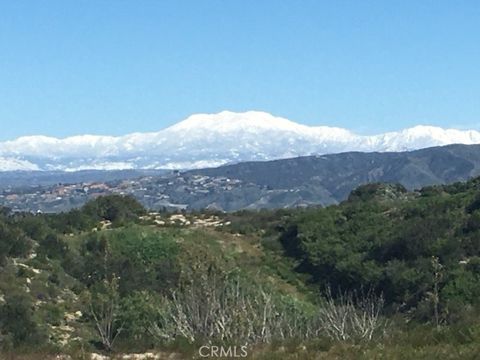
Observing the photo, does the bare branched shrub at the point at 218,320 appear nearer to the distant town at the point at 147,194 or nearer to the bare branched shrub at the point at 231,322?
the bare branched shrub at the point at 231,322

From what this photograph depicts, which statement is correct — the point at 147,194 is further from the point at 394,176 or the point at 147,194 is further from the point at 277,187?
the point at 394,176

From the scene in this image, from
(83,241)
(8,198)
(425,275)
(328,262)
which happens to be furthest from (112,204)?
(8,198)

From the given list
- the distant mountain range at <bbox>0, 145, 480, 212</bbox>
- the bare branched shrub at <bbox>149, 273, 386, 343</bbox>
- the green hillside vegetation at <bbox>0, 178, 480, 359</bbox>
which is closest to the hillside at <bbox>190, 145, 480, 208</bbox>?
the distant mountain range at <bbox>0, 145, 480, 212</bbox>

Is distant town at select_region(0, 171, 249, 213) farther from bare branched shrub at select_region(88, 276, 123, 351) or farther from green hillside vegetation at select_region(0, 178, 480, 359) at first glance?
bare branched shrub at select_region(88, 276, 123, 351)

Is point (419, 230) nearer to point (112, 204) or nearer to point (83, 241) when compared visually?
point (83, 241)

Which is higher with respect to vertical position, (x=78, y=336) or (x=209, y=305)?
(x=209, y=305)

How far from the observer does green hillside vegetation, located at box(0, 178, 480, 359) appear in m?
15.8

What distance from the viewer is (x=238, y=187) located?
7018 inches

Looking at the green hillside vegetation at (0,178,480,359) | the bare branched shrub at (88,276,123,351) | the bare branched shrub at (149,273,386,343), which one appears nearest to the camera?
the green hillside vegetation at (0,178,480,359)

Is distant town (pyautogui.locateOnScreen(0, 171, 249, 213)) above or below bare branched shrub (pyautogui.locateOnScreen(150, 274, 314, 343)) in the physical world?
below

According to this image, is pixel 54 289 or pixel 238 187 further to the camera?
pixel 238 187

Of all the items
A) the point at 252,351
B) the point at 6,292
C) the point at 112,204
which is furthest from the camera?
the point at 112,204

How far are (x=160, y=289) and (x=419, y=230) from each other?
478 inches

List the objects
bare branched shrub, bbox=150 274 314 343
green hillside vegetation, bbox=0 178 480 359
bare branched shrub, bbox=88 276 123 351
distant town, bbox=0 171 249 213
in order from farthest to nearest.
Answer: distant town, bbox=0 171 249 213 < bare branched shrub, bbox=88 276 123 351 < bare branched shrub, bbox=150 274 314 343 < green hillside vegetation, bbox=0 178 480 359
